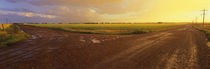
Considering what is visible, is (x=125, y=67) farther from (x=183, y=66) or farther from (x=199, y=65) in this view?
(x=199, y=65)

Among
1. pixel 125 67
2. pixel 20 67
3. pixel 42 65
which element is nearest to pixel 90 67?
pixel 125 67

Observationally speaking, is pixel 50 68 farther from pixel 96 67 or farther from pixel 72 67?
pixel 96 67

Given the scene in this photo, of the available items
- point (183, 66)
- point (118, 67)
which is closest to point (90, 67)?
point (118, 67)

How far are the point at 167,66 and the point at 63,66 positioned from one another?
4622mm

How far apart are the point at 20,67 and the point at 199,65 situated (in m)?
8.00

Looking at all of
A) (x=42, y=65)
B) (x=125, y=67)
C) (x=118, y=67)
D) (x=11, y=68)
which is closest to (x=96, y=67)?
(x=118, y=67)

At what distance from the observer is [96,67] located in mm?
5039

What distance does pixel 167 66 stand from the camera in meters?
5.11

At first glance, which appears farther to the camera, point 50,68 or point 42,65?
point 42,65

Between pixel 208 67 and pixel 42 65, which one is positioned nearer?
pixel 208 67

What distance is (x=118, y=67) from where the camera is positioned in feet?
16.4

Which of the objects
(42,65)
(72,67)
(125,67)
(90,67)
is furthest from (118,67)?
(42,65)

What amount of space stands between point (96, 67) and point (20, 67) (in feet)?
11.2

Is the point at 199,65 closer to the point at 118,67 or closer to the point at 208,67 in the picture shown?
the point at 208,67
